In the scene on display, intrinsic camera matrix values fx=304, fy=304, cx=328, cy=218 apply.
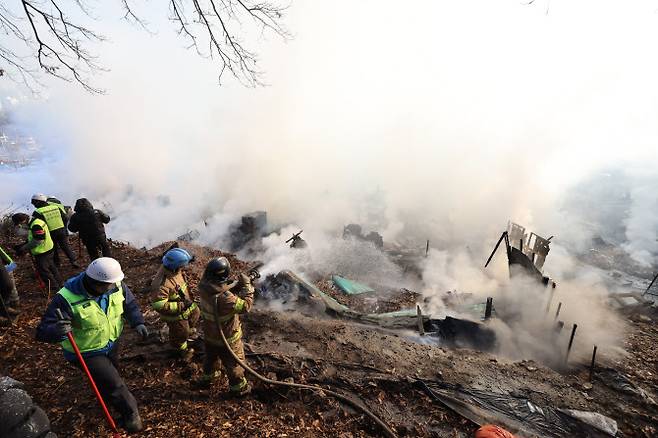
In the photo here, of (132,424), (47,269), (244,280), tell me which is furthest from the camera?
(47,269)

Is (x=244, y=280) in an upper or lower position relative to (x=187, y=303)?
upper

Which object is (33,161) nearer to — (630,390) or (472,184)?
(472,184)

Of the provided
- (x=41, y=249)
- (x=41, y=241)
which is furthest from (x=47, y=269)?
(x=41, y=241)

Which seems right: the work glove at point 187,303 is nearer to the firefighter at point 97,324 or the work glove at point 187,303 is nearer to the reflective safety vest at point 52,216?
the firefighter at point 97,324

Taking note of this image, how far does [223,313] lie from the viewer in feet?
11.7

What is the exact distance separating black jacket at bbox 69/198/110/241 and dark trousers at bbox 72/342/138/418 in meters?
4.87

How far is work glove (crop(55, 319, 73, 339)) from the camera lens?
8.79ft

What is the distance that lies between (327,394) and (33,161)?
53.6m

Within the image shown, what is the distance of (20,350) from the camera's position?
4562 mm

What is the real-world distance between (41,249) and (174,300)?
392 cm

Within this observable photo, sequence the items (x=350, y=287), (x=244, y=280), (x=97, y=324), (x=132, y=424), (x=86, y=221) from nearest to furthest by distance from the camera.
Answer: (x=97, y=324)
(x=132, y=424)
(x=244, y=280)
(x=86, y=221)
(x=350, y=287)

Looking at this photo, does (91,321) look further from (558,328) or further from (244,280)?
(558,328)

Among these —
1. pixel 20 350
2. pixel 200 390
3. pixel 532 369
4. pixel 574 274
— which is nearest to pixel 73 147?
pixel 20 350

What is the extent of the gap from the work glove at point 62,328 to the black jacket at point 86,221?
5.07 metres
